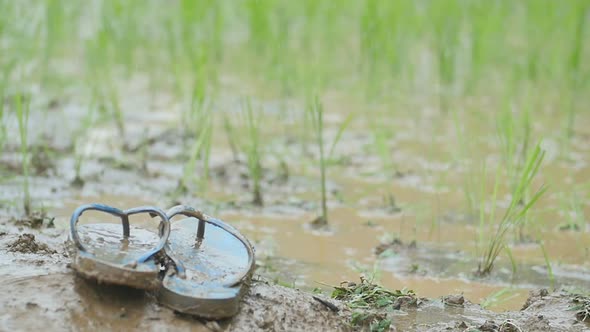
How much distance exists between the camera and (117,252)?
206cm

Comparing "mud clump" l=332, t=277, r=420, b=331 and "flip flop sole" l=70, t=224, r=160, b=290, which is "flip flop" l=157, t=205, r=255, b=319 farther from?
"mud clump" l=332, t=277, r=420, b=331

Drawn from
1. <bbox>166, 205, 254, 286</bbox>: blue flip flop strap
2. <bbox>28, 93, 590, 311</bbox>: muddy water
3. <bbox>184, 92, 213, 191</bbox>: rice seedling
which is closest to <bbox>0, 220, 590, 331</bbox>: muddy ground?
<bbox>166, 205, 254, 286</bbox>: blue flip flop strap

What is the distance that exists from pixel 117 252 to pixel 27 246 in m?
0.48

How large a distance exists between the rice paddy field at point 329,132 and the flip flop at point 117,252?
226mm

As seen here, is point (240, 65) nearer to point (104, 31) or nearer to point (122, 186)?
point (104, 31)

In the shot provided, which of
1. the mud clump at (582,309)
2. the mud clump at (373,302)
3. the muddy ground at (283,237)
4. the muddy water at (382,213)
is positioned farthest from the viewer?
the muddy water at (382,213)

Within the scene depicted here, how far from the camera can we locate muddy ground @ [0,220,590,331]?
1972 mm

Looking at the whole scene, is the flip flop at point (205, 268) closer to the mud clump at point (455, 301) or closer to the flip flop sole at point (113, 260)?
the flip flop sole at point (113, 260)

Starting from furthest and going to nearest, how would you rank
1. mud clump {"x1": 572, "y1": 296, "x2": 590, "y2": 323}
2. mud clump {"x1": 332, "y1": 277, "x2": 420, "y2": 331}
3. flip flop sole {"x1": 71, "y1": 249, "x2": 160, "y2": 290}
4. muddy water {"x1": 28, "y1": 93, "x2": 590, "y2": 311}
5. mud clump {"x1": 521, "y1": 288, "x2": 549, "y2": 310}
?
muddy water {"x1": 28, "y1": 93, "x2": 590, "y2": 311} < mud clump {"x1": 521, "y1": 288, "x2": 549, "y2": 310} < mud clump {"x1": 572, "y1": 296, "x2": 590, "y2": 323} < mud clump {"x1": 332, "y1": 277, "x2": 420, "y2": 331} < flip flop sole {"x1": 71, "y1": 249, "x2": 160, "y2": 290}

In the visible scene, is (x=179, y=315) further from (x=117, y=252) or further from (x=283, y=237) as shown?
(x=283, y=237)

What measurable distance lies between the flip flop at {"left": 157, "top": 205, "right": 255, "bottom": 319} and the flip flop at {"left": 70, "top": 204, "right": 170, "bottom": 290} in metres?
0.05

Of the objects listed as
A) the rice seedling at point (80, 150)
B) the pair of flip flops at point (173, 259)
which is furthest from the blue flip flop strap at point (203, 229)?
the rice seedling at point (80, 150)

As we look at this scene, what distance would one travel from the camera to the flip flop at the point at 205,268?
6.67 ft

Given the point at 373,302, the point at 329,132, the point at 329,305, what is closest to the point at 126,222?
the point at 329,305
